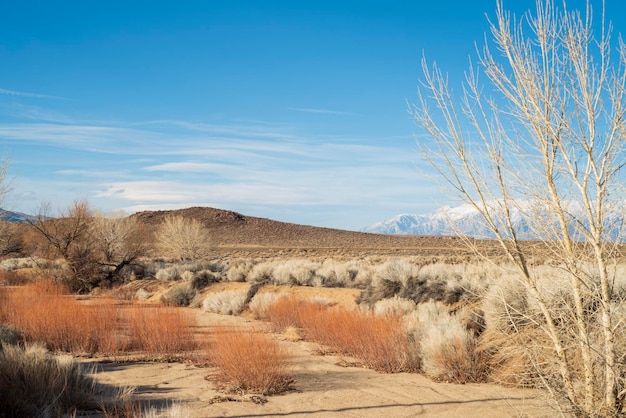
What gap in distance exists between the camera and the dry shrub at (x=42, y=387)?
19.3 feet

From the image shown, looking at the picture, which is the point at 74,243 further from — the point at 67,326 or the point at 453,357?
the point at 453,357

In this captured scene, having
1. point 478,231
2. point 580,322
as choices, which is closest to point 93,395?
point 478,231

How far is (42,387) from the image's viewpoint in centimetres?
644

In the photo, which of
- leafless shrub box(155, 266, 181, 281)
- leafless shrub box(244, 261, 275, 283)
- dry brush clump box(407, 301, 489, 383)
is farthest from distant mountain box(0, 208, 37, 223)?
dry brush clump box(407, 301, 489, 383)

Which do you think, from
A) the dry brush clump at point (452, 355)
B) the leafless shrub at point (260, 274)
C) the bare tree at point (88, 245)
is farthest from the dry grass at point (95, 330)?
the bare tree at point (88, 245)

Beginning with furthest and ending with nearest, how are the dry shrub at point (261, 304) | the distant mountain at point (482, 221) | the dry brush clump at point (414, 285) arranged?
the dry shrub at point (261, 304)
the dry brush clump at point (414, 285)
the distant mountain at point (482, 221)

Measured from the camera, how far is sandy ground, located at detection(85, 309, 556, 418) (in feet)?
23.2

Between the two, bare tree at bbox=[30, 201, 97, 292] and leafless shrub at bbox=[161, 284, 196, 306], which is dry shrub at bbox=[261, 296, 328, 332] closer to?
leafless shrub at bbox=[161, 284, 196, 306]

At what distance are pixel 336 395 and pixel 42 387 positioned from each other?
3.92 m

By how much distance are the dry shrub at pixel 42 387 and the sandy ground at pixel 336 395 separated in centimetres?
82

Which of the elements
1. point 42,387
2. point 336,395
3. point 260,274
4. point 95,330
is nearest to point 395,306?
point 336,395

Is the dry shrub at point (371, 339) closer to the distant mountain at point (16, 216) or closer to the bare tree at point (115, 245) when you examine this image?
the distant mountain at point (16, 216)

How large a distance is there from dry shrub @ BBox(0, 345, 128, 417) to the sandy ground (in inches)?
32.3

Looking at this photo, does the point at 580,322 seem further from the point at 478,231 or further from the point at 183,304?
the point at 183,304
